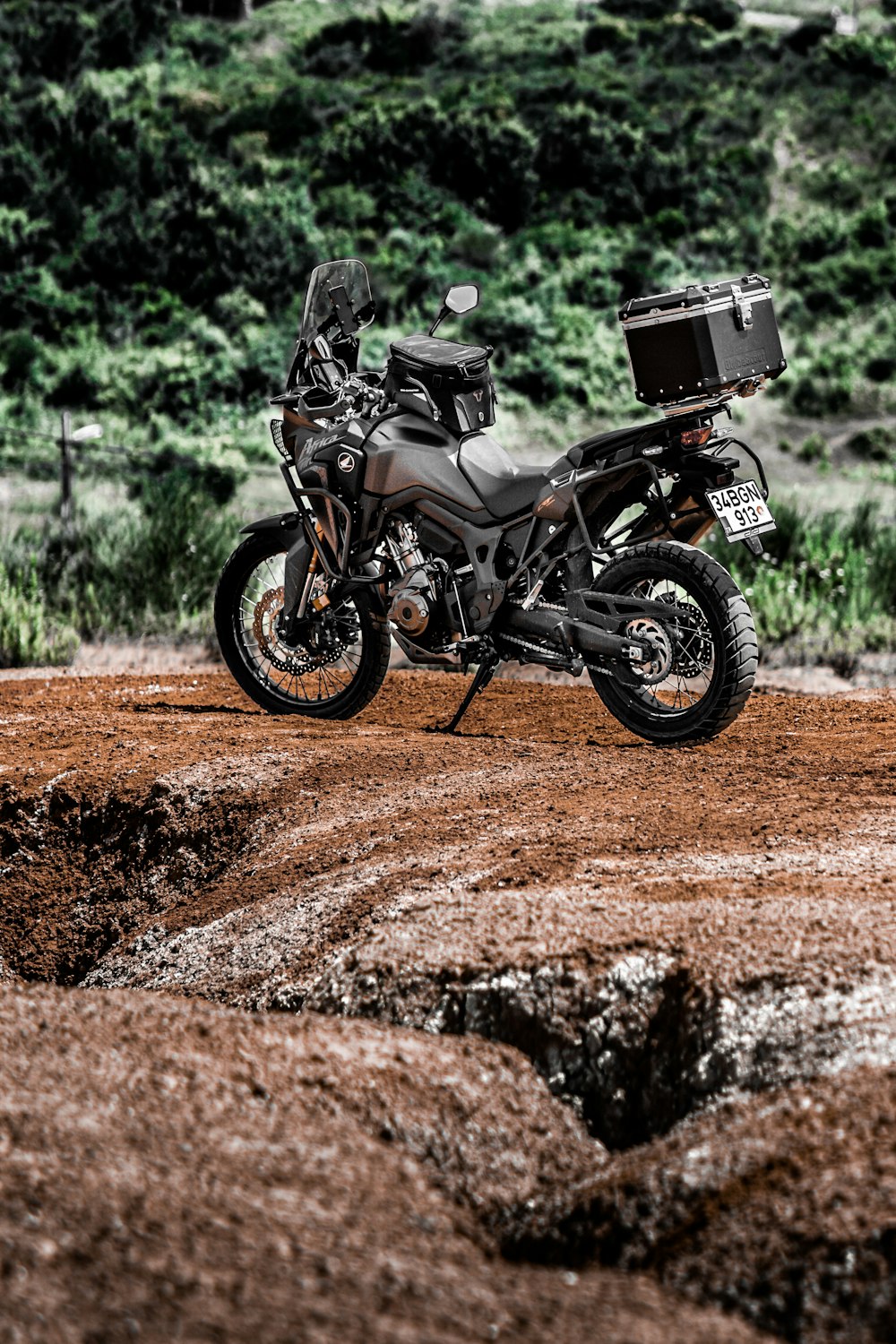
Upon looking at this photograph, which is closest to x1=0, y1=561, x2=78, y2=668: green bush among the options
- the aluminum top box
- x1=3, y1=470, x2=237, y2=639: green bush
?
x1=3, y1=470, x2=237, y2=639: green bush

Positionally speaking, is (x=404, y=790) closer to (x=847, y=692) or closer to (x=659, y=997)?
(x=659, y=997)

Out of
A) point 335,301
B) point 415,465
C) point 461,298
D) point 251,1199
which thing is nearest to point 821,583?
point 335,301

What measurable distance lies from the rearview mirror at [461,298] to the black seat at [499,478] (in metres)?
0.49

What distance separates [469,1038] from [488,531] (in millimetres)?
2802

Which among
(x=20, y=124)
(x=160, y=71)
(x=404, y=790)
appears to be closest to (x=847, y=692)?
(x=404, y=790)

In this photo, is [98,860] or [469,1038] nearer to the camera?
[469,1038]

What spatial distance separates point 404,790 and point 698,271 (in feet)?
90.8

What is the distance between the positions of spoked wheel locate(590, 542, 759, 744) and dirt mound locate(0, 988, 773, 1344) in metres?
2.26

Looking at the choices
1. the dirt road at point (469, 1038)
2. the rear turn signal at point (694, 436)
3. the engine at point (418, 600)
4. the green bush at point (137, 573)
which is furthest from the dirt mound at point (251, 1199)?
the green bush at point (137, 573)

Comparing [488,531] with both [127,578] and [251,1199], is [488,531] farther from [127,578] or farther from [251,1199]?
[127,578]

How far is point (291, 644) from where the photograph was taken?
643 centimetres

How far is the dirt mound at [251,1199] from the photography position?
2049mm

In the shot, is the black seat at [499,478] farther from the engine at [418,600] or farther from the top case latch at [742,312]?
the top case latch at [742,312]

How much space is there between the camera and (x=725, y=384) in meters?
5.02
